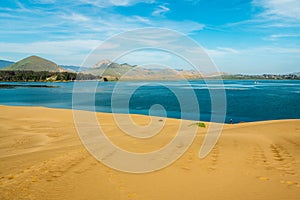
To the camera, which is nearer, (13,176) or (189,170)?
(13,176)

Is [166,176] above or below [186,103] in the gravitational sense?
above

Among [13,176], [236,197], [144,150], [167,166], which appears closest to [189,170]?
[167,166]

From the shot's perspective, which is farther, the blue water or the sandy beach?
the blue water

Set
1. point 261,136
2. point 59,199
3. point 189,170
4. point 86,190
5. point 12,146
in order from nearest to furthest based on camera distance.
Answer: point 59,199
point 86,190
point 189,170
point 12,146
point 261,136

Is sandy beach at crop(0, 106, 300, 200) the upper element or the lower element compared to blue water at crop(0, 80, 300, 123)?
upper

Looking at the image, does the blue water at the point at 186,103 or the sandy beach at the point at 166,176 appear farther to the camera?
the blue water at the point at 186,103

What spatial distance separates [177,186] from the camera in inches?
269

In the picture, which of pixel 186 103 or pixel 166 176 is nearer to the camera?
pixel 166 176

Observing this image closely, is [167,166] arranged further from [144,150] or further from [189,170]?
[144,150]

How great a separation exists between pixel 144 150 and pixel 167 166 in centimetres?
235

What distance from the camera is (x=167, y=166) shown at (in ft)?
27.8

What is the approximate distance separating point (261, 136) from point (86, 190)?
10.5m

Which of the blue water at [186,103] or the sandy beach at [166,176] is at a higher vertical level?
the sandy beach at [166,176]

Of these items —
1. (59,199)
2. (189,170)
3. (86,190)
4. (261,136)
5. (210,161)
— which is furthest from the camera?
(261,136)
